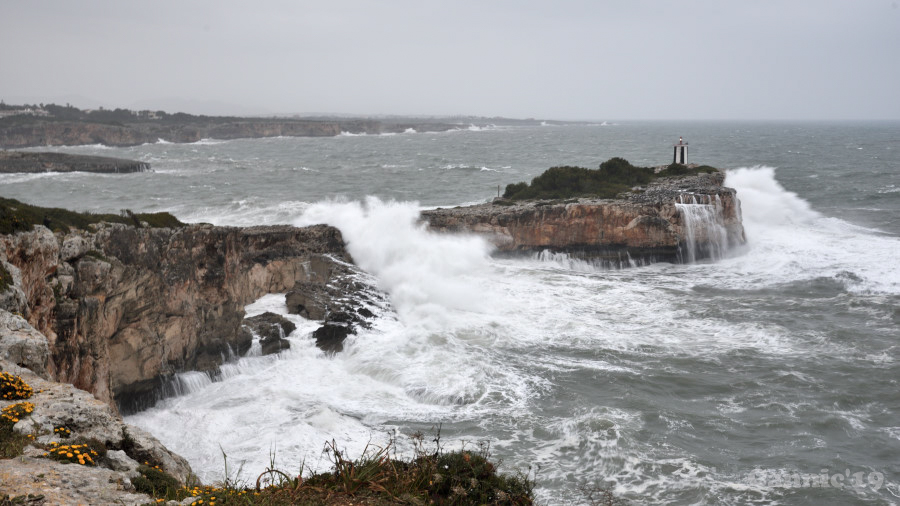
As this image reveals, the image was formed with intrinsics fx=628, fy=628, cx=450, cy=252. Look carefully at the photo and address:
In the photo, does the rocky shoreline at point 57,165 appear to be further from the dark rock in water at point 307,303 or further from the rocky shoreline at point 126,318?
the dark rock in water at point 307,303

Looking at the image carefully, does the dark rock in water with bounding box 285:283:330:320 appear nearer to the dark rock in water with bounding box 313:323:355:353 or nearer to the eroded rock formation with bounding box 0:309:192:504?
the dark rock in water with bounding box 313:323:355:353

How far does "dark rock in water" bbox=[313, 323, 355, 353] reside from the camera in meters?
16.7

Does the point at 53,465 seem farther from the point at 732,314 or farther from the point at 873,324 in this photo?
the point at 873,324

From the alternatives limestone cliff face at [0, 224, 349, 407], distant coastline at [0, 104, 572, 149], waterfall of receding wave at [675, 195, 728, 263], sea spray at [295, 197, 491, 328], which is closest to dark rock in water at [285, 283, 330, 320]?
limestone cliff face at [0, 224, 349, 407]

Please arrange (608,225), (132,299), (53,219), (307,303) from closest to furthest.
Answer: (53,219), (132,299), (307,303), (608,225)

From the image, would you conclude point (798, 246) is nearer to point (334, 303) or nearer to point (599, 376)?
point (599, 376)

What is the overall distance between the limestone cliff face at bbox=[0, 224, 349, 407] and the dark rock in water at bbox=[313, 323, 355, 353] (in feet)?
6.48

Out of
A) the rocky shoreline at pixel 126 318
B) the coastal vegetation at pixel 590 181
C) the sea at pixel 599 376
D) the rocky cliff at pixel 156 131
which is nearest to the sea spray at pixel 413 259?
the sea at pixel 599 376

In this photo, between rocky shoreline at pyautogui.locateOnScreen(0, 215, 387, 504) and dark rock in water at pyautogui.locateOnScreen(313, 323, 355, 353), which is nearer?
rocky shoreline at pyautogui.locateOnScreen(0, 215, 387, 504)

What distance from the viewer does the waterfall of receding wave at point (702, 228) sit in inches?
1074

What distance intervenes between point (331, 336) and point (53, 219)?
711 cm

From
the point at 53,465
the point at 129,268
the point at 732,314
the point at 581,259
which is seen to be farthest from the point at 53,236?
the point at 581,259

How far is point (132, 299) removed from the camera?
13633 millimetres

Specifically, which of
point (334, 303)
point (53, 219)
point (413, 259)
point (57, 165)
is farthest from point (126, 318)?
point (57, 165)
